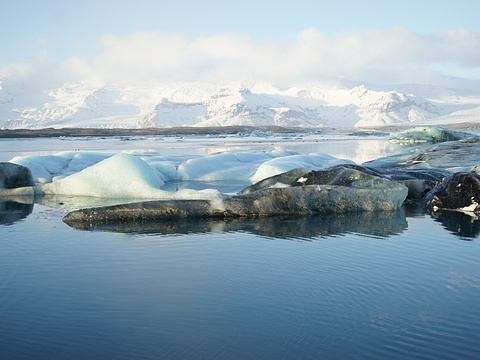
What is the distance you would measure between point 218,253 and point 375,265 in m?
1.40

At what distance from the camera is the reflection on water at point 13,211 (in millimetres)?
7400

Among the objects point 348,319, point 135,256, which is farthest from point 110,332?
point 135,256

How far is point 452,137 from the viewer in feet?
98.3

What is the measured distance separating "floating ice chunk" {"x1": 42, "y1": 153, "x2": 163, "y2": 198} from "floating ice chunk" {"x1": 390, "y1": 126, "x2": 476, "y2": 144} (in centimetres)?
2346

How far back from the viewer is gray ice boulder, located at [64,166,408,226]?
689 centimetres

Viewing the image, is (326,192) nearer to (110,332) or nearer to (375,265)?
(375,265)

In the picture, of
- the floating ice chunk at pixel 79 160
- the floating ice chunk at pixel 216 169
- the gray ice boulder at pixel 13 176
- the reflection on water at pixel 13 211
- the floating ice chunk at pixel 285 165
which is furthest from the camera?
the floating ice chunk at pixel 79 160

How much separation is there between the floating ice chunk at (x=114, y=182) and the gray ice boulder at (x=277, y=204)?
2.44m

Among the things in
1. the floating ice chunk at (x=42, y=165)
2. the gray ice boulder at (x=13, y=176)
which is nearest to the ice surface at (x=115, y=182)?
the gray ice boulder at (x=13, y=176)

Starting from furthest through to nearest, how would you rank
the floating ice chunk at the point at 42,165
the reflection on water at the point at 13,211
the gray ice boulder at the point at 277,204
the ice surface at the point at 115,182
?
the floating ice chunk at the point at 42,165
the ice surface at the point at 115,182
the reflection on water at the point at 13,211
the gray ice boulder at the point at 277,204

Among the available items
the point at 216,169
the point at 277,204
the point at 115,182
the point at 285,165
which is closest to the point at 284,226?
the point at 277,204

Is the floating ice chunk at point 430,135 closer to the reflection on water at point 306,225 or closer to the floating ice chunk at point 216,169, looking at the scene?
the floating ice chunk at point 216,169

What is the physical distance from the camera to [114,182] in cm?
985

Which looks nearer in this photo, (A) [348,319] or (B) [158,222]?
(A) [348,319]
